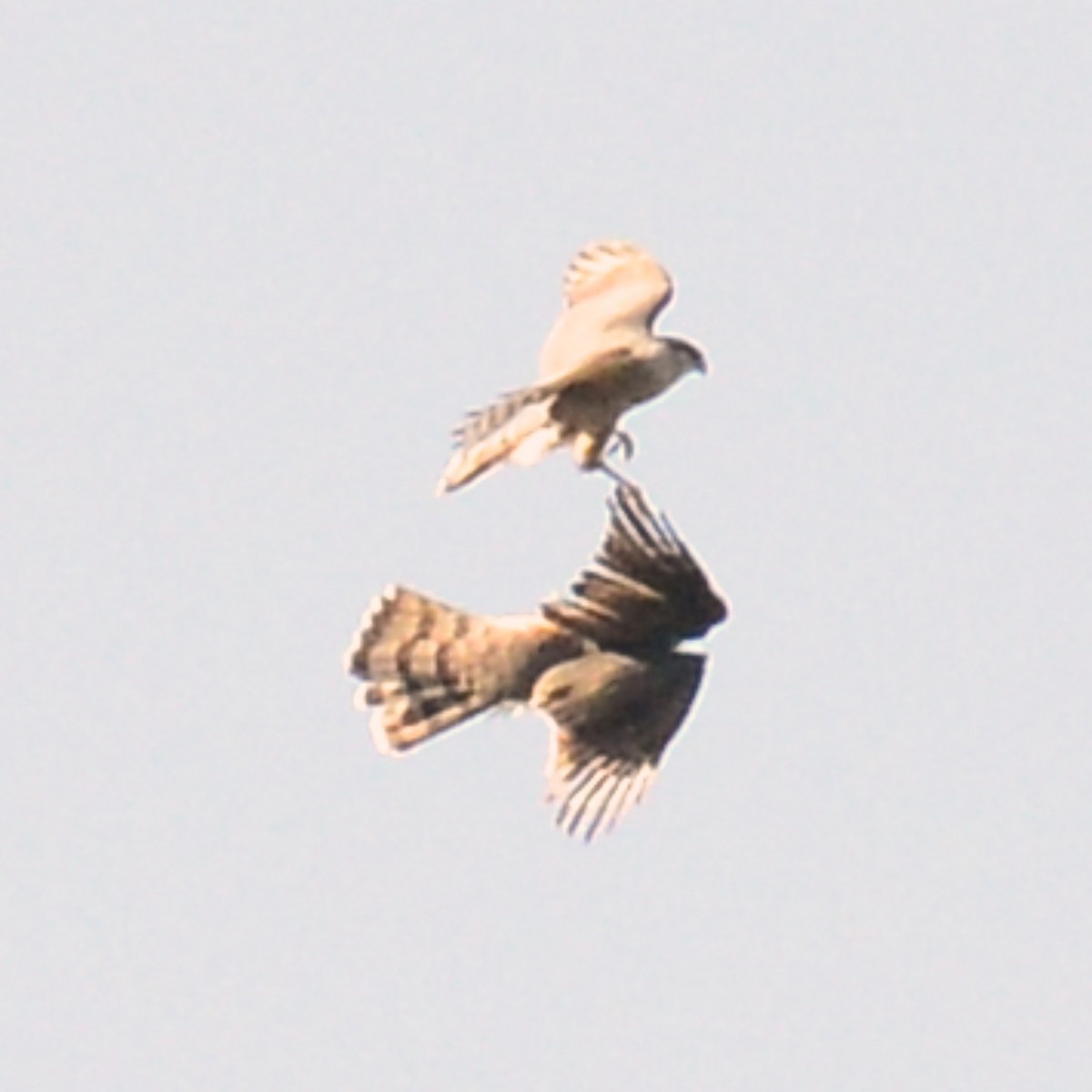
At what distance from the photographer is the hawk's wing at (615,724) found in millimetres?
13914

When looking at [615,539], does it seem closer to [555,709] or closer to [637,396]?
[555,709]

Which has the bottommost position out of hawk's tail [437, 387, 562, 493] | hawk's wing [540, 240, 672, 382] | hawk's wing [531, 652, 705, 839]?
hawk's wing [531, 652, 705, 839]

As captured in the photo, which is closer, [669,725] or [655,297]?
[669,725]

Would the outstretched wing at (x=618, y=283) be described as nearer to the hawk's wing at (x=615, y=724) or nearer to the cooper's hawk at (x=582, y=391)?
the cooper's hawk at (x=582, y=391)

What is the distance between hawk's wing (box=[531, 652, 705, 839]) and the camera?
13.9 meters

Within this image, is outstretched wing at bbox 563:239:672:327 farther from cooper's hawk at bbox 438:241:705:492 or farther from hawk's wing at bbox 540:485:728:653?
hawk's wing at bbox 540:485:728:653

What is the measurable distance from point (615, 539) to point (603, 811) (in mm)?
829

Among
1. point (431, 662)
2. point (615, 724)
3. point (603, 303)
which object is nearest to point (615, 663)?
point (615, 724)

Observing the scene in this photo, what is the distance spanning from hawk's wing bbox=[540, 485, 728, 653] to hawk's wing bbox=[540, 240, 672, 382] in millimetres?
1271

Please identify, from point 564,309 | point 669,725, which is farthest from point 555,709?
point 564,309

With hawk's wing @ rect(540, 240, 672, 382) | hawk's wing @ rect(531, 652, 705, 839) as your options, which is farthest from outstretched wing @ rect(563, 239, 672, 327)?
hawk's wing @ rect(531, 652, 705, 839)

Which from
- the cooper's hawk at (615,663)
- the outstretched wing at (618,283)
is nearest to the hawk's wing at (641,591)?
the cooper's hawk at (615,663)

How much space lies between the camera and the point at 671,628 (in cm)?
1398

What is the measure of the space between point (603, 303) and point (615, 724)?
8.43 feet
